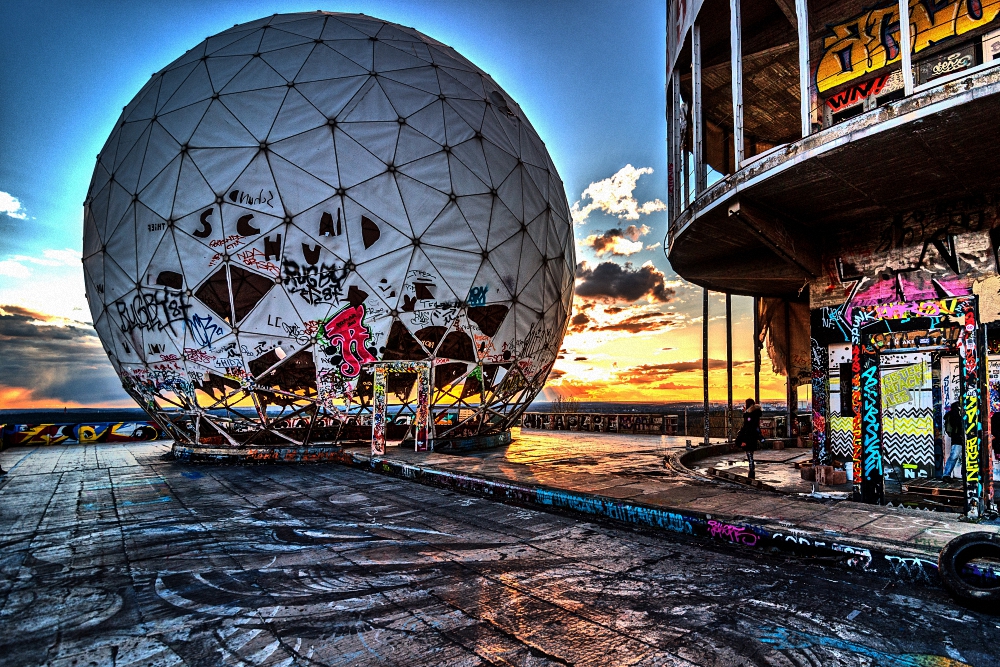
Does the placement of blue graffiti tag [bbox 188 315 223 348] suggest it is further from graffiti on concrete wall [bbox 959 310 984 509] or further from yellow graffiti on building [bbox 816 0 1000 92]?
graffiti on concrete wall [bbox 959 310 984 509]

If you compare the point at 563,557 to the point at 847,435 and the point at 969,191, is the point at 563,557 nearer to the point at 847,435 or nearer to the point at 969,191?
the point at 847,435

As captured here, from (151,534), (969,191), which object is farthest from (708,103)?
(151,534)

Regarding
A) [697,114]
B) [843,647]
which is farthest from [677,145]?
[843,647]

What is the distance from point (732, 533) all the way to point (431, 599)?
12.6 ft

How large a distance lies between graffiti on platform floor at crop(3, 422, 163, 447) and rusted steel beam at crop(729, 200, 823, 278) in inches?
1032

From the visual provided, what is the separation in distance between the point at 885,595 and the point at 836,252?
7.40 metres

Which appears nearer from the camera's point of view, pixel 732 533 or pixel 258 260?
pixel 732 533

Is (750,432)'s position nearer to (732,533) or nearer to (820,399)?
(820,399)

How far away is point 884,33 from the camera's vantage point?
8.86 meters

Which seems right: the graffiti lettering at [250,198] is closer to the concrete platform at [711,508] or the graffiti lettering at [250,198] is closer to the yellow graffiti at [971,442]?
the concrete platform at [711,508]

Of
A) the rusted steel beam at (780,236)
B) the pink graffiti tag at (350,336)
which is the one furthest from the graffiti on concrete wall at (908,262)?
the pink graffiti tag at (350,336)

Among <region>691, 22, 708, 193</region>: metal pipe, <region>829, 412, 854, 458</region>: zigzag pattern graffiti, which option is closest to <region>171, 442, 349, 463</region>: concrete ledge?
<region>691, 22, 708, 193</region>: metal pipe

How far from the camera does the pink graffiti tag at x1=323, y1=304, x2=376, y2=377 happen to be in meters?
14.5

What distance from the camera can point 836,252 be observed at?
399 inches
